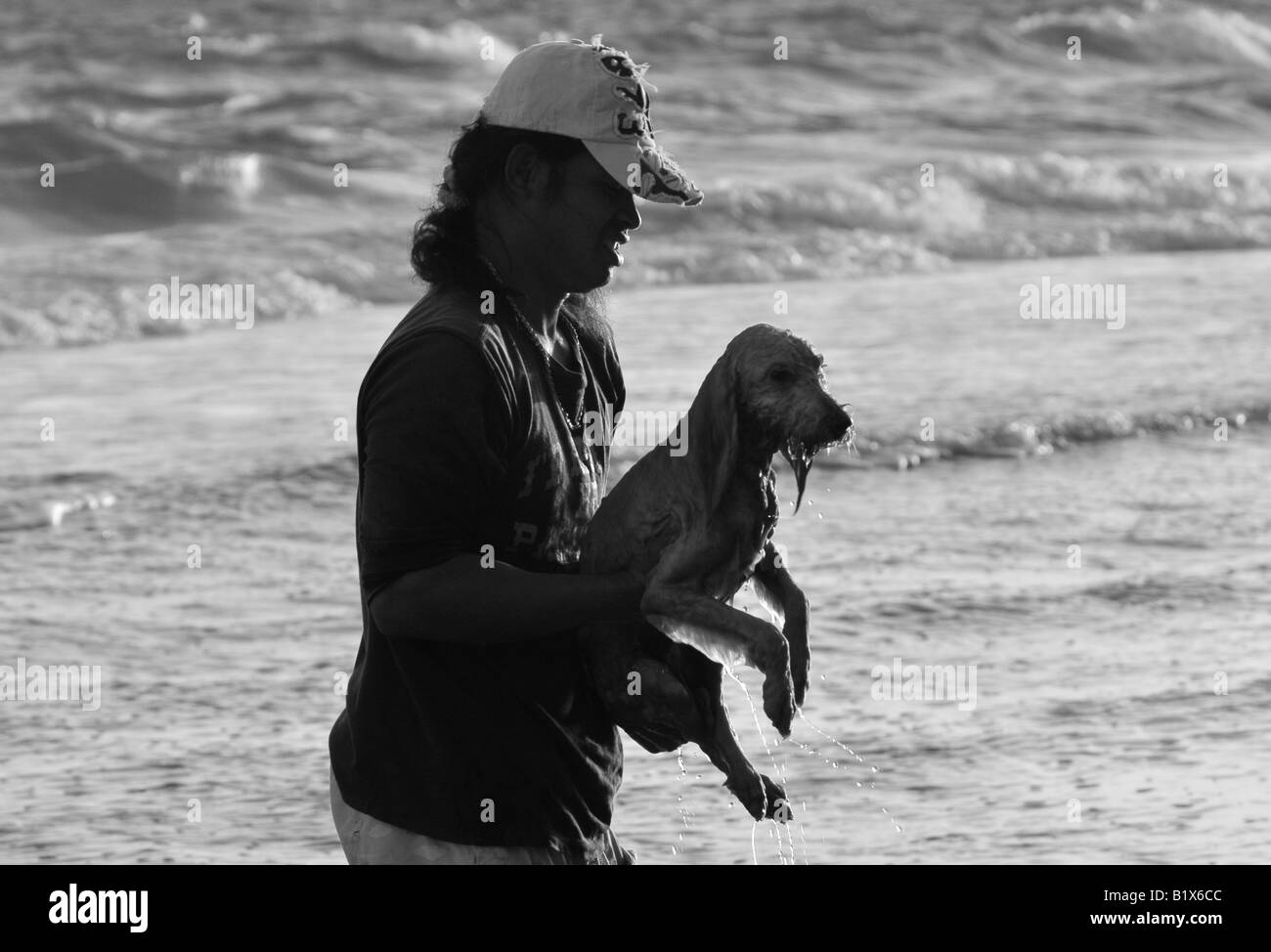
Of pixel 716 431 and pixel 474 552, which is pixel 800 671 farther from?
pixel 474 552

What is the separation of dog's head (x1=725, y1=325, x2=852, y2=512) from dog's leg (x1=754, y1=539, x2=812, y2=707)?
182mm

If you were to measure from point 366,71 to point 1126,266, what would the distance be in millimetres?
13340

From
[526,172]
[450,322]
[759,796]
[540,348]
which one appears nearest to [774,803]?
[759,796]

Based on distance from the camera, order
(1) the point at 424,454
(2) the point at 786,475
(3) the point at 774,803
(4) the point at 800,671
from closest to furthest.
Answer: (1) the point at 424,454
(4) the point at 800,671
(3) the point at 774,803
(2) the point at 786,475

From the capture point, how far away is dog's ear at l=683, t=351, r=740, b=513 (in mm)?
3041

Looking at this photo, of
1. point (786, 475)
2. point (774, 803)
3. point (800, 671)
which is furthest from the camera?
point (786, 475)

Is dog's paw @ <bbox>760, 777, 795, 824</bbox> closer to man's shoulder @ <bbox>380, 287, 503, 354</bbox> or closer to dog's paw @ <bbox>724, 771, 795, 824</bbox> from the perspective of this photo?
dog's paw @ <bbox>724, 771, 795, 824</bbox>

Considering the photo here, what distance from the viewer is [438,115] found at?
77.3 feet

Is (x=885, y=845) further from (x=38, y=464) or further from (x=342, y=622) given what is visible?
(x=38, y=464)

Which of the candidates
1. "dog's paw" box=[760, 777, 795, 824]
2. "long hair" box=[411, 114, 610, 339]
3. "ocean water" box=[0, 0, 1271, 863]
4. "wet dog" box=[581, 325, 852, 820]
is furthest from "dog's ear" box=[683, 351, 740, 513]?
"ocean water" box=[0, 0, 1271, 863]

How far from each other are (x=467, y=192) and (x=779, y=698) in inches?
36.4

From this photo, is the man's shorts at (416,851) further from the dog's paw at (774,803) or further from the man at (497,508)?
the dog's paw at (774,803)

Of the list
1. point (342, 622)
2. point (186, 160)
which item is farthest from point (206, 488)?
point (186, 160)

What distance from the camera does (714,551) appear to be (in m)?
3.02
